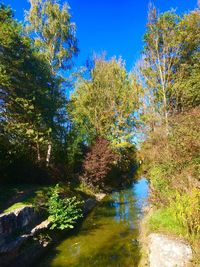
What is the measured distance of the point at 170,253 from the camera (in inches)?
245

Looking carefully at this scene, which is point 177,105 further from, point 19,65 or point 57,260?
point 57,260

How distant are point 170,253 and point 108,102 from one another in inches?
852

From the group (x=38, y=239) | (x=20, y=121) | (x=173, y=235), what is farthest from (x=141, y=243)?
(x=20, y=121)

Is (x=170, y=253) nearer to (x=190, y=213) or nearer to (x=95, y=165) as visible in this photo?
(x=190, y=213)

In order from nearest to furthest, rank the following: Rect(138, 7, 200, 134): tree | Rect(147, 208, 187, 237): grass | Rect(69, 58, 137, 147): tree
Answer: Rect(147, 208, 187, 237): grass, Rect(138, 7, 200, 134): tree, Rect(69, 58, 137, 147): tree

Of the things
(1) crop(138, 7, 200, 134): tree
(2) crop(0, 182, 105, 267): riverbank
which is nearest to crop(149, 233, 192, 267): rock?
(2) crop(0, 182, 105, 267): riverbank

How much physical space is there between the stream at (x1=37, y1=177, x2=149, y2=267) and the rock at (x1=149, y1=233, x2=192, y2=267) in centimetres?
131

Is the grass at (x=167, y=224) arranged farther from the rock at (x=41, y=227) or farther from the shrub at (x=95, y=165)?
the shrub at (x=95, y=165)

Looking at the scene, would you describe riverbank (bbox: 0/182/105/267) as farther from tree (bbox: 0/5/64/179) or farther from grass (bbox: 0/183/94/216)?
tree (bbox: 0/5/64/179)

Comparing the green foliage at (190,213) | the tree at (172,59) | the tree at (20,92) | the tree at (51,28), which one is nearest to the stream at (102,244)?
the green foliage at (190,213)

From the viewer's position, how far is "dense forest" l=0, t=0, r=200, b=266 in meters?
9.99

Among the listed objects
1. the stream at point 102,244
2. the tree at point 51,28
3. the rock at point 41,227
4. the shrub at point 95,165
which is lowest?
the stream at point 102,244

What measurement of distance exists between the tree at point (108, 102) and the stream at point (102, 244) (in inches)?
Answer: 508

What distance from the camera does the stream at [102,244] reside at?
794 centimetres
